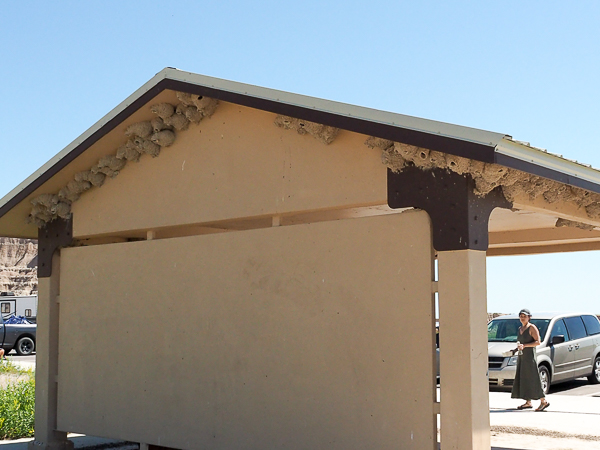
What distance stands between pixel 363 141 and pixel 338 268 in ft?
4.11

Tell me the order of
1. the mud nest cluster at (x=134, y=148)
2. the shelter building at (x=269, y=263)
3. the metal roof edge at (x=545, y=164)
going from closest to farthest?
the metal roof edge at (x=545, y=164), the shelter building at (x=269, y=263), the mud nest cluster at (x=134, y=148)

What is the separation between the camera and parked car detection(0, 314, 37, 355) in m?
26.4

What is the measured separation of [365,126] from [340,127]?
28cm

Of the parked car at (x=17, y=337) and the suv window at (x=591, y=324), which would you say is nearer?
the suv window at (x=591, y=324)

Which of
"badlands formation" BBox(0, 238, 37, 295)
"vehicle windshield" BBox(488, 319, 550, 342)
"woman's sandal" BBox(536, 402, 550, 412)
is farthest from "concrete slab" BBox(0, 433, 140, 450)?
"badlands formation" BBox(0, 238, 37, 295)

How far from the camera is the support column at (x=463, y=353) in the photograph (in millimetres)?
5973

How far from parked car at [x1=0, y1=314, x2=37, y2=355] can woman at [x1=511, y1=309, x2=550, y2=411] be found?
1954cm

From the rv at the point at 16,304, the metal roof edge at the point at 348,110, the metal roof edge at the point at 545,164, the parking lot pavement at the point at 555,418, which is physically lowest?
the parking lot pavement at the point at 555,418

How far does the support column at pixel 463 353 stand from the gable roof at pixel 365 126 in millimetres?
950

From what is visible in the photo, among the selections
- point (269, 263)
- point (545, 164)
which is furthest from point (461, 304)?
point (269, 263)

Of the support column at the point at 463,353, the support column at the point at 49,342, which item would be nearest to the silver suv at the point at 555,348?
→ the support column at the point at 49,342

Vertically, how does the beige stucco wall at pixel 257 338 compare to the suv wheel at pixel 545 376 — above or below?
above

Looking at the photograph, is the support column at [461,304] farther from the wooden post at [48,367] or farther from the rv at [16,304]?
the rv at [16,304]

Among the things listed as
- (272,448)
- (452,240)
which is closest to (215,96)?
(452,240)
